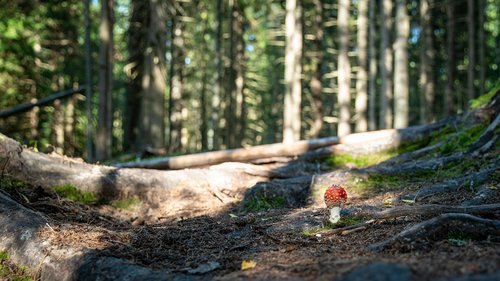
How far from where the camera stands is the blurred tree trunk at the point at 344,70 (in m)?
16.1

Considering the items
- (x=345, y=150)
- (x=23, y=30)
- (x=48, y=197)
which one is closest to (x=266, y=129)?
(x=23, y=30)

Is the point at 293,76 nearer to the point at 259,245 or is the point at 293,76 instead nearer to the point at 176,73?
the point at 176,73

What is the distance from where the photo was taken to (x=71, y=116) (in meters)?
23.3

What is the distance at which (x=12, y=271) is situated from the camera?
3.96 metres

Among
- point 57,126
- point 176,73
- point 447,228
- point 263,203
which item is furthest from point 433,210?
point 57,126

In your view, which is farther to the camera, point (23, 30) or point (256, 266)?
point (23, 30)

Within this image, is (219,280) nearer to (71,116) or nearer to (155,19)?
(155,19)

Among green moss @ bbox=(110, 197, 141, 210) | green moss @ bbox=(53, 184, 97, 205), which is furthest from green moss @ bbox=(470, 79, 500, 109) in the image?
green moss @ bbox=(53, 184, 97, 205)

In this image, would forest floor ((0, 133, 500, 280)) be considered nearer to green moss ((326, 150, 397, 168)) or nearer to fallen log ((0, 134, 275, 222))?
fallen log ((0, 134, 275, 222))

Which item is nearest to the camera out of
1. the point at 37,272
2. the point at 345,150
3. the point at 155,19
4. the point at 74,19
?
the point at 37,272

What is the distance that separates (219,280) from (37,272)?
1.96 metres

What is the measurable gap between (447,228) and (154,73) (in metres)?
12.3

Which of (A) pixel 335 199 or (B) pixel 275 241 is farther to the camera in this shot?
(A) pixel 335 199

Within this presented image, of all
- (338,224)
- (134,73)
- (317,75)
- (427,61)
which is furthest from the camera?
(317,75)
